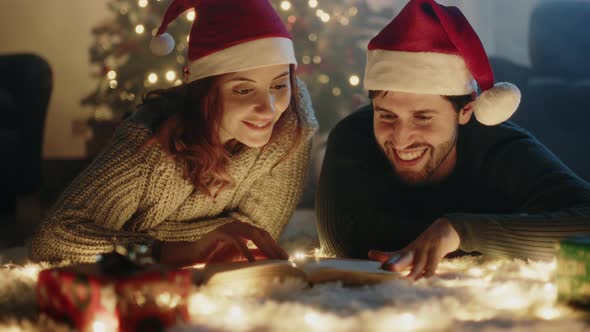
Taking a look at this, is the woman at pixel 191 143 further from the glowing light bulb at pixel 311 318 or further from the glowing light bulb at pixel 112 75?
the glowing light bulb at pixel 112 75

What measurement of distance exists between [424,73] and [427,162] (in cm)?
20

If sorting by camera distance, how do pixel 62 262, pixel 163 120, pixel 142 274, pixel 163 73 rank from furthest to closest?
pixel 163 73
pixel 163 120
pixel 62 262
pixel 142 274

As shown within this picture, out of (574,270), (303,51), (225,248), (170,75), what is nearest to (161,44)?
(225,248)

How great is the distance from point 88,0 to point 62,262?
2842mm

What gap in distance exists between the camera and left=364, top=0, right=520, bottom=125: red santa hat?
1459 millimetres

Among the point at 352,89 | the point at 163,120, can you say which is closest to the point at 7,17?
the point at 352,89

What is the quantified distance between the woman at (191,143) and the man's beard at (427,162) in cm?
27

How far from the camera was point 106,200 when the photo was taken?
5.07ft

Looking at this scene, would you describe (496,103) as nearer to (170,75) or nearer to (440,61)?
(440,61)

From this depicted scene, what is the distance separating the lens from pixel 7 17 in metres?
4.05

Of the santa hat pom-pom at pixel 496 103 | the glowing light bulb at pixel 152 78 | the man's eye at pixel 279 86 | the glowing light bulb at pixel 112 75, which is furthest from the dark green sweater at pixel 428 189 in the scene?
the glowing light bulb at pixel 112 75

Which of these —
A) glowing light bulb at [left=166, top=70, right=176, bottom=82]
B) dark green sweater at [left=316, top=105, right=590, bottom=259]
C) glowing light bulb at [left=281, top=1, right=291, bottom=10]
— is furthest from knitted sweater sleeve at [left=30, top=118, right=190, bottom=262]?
glowing light bulb at [left=281, top=1, right=291, bottom=10]

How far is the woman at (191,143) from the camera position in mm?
1519

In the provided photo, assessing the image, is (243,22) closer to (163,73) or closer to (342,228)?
(342,228)
